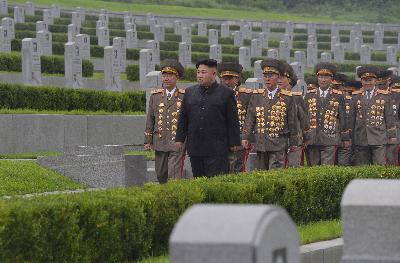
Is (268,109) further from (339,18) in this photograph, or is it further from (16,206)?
(339,18)

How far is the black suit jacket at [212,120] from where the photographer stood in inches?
577

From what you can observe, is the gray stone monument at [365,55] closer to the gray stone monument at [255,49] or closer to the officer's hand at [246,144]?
the gray stone monument at [255,49]

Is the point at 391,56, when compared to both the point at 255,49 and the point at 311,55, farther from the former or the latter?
the point at 255,49

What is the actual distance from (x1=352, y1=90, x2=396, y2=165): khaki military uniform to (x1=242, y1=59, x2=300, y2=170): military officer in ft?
12.8

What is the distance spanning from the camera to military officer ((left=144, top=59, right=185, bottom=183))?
1705cm

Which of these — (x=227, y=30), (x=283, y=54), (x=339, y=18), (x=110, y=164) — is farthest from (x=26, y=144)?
(x=339, y=18)

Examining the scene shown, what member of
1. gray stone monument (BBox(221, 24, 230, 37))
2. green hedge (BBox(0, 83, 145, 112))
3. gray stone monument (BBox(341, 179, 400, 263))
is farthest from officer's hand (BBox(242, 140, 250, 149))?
gray stone monument (BBox(221, 24, 230, 37))

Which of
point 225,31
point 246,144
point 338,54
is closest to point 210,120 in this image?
point 246,144

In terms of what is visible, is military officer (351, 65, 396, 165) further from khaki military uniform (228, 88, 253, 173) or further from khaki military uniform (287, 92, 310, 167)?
khaki military uniform (228, 88, 253, 173)

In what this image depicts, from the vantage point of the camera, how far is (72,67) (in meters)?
30.5

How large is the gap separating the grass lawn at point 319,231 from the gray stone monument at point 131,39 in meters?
27.6

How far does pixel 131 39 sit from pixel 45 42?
7066 millimetres

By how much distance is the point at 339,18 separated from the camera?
66375 millimetres

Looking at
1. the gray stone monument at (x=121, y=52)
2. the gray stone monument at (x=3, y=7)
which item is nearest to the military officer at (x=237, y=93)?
the gray stone monument at (x=121, y=52)
